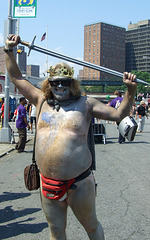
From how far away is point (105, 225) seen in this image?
405cm

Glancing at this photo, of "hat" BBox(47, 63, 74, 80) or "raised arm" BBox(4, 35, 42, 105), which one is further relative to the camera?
"raised arm" BBox(4, 35, 42, 105)

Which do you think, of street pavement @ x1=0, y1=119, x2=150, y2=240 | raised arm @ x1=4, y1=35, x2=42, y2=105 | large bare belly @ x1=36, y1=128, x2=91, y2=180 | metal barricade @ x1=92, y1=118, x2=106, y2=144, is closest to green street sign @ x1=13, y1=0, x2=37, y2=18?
metal barricade @ x1=92, y1=118, x2=106, y2=144

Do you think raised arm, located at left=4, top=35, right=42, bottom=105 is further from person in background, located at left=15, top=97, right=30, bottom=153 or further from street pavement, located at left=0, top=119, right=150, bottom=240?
person in background, located at left=15, top=97, right=30, bottom=153

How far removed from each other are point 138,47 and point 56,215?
191 meters

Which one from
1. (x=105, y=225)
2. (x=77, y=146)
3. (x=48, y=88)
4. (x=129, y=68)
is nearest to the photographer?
(x=77, y=146)

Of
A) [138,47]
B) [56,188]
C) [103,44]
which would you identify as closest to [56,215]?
[56,188]

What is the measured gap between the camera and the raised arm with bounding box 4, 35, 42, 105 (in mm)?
2922

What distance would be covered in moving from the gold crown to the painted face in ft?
0.21

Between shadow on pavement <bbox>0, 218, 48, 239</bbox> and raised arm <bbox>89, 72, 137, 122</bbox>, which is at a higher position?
raised arm <bbox>89, 72, 137, 122</bbox>

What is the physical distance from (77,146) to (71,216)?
221 centimetres

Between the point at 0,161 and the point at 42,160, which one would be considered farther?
the point at 0,161

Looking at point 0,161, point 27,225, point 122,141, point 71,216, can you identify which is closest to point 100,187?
point 71,216

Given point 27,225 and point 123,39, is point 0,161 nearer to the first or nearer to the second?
point 27,225

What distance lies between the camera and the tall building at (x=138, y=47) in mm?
178750
